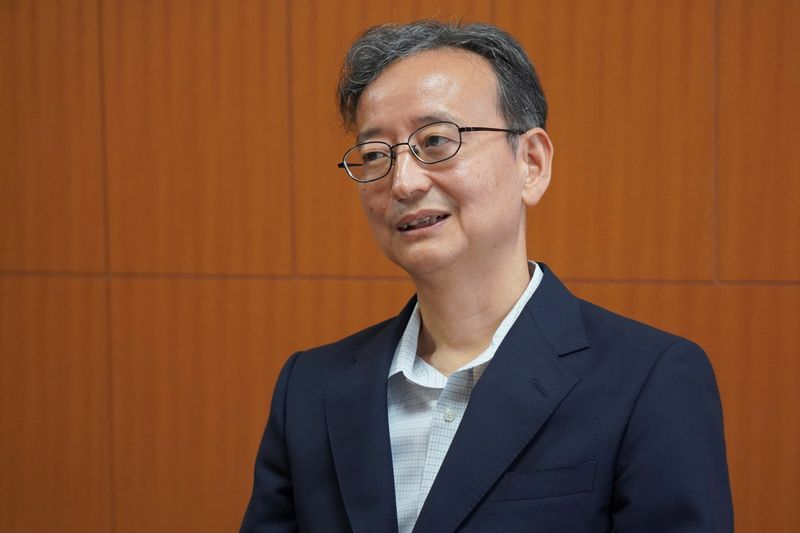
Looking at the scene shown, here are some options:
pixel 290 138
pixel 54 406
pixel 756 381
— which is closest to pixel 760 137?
pixel 756 381

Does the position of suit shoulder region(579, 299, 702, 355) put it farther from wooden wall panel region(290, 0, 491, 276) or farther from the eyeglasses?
wooden wall panel region(290, 0, 491, 276)

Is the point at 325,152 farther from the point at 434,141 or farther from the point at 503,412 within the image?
the point at 503,412

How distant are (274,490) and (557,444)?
465 mm

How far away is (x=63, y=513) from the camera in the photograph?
9.54 feet

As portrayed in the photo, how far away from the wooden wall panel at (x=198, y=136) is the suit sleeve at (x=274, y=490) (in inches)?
53.0

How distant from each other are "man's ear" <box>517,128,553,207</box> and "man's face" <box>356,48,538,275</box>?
5 centimetres

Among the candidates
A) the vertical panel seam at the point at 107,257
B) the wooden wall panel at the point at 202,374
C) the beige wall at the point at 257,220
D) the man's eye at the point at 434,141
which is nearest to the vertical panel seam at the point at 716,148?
the beige wall at the point at 257,220

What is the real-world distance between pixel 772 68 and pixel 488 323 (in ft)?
4.71

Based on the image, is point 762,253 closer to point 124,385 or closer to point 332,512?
point 332,512

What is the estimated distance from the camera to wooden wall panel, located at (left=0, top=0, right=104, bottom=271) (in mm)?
2826

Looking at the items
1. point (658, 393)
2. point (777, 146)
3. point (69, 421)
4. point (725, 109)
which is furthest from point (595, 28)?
point (69, 421)

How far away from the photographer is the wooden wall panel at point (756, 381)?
7.45 feet

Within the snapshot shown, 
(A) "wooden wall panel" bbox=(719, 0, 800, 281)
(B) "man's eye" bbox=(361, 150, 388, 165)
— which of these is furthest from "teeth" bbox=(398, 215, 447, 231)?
(A) "wooden wall panel" bbox=(719, 0, 800, 281)

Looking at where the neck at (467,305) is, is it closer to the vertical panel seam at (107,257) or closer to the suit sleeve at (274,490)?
the suit sleeve at (274,490)
